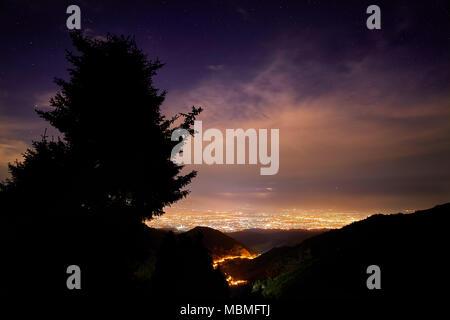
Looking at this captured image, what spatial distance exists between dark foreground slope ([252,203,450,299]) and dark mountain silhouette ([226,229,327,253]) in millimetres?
28881

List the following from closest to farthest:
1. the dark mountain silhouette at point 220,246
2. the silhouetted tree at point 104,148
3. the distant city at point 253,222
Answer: the silhouetted tree at point 104,148
the dark mountain silhouette at point 220,246
the distant city at point 253,222

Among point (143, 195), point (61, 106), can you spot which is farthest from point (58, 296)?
point (61, 106)

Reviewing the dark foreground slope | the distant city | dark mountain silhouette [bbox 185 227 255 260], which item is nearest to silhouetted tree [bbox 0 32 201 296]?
the dark foreground slope

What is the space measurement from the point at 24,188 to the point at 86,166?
201 cm

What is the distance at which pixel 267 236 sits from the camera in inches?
1713

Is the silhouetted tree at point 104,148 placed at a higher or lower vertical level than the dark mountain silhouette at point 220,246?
higher

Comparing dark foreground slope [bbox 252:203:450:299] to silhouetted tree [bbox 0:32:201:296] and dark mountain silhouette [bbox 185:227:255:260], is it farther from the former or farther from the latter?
dark mountain silhouette [bbox 185:227:255:260]

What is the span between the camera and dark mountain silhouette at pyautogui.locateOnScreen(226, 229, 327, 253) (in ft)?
119

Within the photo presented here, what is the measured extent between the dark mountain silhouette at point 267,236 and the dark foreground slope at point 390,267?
28.9 metres

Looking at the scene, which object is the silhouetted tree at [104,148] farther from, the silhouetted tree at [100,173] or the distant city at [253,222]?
the distant city at [253,222]

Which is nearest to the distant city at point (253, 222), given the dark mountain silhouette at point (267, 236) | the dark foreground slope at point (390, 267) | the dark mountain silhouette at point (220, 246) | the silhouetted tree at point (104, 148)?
the dark mountain silhouette at point (267, 236)

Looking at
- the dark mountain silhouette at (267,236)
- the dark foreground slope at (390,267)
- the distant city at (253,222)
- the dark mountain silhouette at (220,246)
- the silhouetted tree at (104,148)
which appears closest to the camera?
the dark foreground slope at (390,267)

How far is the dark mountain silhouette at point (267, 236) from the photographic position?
36125 millimetres
